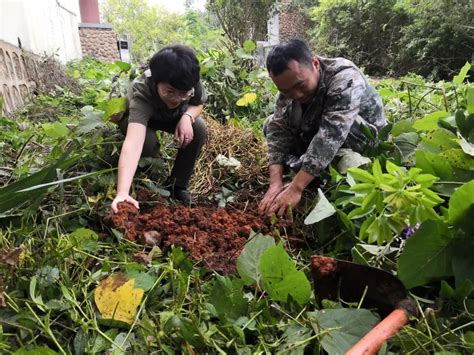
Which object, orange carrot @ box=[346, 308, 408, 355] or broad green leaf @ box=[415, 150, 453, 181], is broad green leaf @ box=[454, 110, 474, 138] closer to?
broad green leaf @ box=[415, 150, 453, 181]

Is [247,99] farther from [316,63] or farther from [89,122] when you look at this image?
[89,122]

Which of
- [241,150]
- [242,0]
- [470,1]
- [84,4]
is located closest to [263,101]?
[241,150]

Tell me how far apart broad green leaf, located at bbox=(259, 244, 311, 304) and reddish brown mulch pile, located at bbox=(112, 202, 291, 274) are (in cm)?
22

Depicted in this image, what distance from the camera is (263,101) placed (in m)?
3.34

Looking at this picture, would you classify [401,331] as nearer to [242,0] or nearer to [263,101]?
[263,101]

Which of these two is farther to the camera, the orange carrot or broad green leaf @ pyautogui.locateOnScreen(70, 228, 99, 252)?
broad green leaf @ pyautogui.locateOnScreen(70, 228, 99, 252)

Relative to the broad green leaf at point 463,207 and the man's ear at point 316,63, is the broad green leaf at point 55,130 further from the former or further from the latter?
the broad green leaf at point 463,207

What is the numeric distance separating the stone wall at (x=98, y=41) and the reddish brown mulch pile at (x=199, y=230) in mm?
10863

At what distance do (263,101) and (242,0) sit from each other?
319 cm

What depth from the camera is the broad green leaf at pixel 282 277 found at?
860 millimetres

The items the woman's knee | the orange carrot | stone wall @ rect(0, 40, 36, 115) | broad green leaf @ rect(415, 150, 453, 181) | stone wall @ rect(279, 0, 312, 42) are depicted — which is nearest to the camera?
the orange carrot

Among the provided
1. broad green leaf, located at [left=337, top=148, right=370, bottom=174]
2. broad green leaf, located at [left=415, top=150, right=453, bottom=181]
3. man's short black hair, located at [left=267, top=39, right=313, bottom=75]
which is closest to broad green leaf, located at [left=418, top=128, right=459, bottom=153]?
broad green leaf, located at [left=415, top=150, right=453, bottom=181]

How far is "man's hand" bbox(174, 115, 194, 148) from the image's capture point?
5.84ft

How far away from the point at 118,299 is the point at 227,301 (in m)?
0.25
